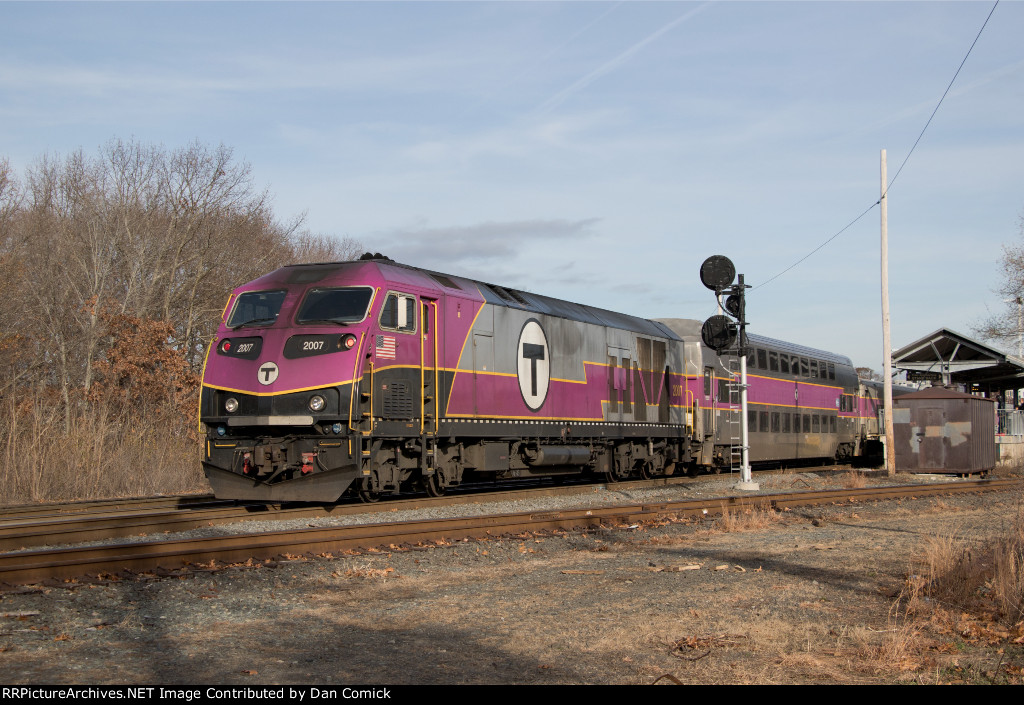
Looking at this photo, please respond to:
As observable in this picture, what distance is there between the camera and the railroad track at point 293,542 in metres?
8.45

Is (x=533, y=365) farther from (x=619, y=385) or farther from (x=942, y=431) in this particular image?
(x=942, y=431)

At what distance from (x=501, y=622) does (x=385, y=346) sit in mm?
7003

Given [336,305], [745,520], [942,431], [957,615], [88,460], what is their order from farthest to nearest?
[942,431], [88,460], [745,520], [336,305], [957,615]

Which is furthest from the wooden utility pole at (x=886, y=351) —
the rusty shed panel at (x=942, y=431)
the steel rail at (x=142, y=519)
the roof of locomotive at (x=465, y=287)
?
the steel rail at (x=142, y=519)

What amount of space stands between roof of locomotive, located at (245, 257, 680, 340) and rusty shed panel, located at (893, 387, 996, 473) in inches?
322

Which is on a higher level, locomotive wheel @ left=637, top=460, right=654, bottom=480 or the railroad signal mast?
the railroad signal mast

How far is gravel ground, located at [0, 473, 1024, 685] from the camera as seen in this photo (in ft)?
18.6

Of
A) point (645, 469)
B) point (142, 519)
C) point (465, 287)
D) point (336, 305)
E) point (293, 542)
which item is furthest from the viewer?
point (645, 469)

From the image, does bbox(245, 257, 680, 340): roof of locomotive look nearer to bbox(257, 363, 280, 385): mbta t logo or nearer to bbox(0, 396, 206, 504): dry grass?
bbox(257, 363, 280, 385): mbta t logo

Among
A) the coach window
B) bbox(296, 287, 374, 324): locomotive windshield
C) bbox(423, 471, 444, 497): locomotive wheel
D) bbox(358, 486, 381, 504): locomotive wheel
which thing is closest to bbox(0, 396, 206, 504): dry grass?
bbox(358, 486, 381, 504): locomotive wheel

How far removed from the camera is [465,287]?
16234mm

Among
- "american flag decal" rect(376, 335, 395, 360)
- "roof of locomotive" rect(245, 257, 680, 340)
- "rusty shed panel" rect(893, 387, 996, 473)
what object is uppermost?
"roof of locomotive" rect(245, 257, 680, 340)

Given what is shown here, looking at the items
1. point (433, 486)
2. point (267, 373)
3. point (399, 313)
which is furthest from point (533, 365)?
point (267, 373)

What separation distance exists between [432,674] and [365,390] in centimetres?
771
